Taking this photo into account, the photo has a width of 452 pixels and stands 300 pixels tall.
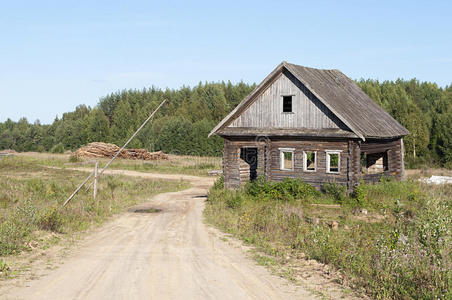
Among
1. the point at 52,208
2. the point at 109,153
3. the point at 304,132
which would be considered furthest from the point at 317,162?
the point at 109,153

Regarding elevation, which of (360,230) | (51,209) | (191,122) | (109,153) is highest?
(191,122)

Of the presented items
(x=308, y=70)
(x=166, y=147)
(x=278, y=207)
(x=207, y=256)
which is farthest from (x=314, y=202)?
(x=166, y=147)

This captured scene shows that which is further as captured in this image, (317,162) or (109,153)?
(109,153)

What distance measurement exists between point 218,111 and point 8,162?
1424 inches

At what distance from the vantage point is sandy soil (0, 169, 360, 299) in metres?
8.03

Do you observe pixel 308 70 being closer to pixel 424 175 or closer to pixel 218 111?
pixel 424 175

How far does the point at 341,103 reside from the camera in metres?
22.3

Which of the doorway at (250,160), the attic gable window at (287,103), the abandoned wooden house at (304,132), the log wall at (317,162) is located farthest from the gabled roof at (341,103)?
the doorway at (250,160)

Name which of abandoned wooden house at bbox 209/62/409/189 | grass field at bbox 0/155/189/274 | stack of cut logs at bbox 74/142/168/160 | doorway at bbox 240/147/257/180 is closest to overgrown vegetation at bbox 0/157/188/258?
grass field at bbox 0/155/189/274

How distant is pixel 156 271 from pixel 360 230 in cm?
765

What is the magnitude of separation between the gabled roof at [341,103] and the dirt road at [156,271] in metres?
9.07

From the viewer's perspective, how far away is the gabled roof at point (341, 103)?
2041 cm

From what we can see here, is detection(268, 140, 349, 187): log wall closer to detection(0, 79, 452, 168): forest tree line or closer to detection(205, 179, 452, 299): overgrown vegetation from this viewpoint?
detection(205, 179, 452, 299): overgrown vegetation

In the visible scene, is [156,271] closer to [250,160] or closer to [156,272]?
[156,272]
